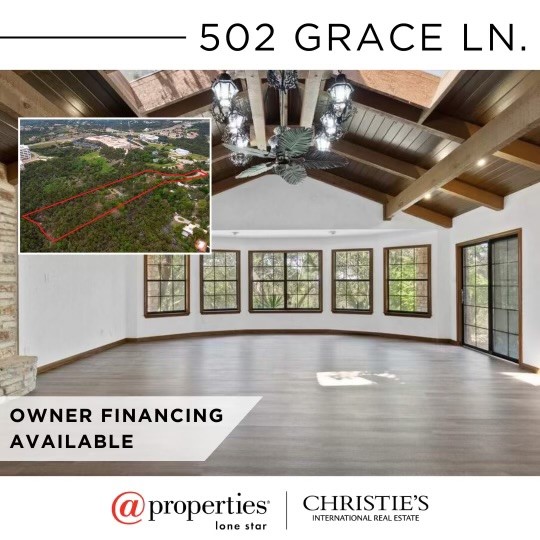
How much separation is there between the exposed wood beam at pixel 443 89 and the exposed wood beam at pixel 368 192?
400 centimetres

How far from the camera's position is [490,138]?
4336 mm

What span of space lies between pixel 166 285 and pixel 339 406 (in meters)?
5.83

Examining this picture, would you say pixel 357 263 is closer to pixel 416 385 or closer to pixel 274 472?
pixel 416 385

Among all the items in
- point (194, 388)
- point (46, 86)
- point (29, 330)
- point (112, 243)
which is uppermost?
point (46, 86)

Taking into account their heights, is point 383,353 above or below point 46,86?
below

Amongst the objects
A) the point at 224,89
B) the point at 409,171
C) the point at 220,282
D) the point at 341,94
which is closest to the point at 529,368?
the point at 409,171

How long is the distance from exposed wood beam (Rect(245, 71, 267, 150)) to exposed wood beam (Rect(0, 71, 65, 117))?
168cm

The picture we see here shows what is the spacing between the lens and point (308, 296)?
1073 cm

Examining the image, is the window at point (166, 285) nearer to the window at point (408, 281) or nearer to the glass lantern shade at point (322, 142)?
the window at point (408, 281)

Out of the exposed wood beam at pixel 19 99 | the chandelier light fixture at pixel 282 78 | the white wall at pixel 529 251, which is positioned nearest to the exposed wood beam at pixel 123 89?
the exposed wood beam at pixel 19 99

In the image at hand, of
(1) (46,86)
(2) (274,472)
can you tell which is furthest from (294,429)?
(1) (46,86)

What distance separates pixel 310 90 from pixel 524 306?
13.8 ft
